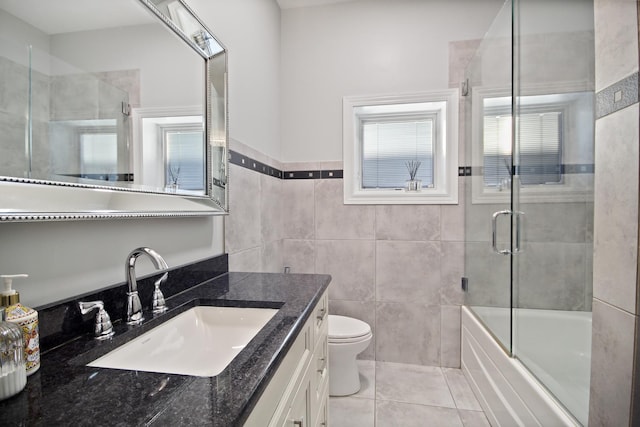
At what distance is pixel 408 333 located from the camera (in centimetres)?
243

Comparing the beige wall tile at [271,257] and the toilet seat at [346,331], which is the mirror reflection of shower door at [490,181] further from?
the beige wall tile at [271,257]

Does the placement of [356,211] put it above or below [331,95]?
below

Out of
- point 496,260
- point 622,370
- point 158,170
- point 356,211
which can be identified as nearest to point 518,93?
point 496,260

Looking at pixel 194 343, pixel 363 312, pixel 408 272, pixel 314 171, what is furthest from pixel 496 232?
pixel 194 343

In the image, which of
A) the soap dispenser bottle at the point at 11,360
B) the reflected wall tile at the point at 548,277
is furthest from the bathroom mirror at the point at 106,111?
the reflected wall tile at the point at 548,277

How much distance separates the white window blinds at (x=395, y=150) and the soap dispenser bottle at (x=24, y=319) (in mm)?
2266

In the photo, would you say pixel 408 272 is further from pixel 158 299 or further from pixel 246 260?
pixel 158 299

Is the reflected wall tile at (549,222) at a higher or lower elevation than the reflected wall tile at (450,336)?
higher

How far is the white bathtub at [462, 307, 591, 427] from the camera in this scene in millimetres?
1257

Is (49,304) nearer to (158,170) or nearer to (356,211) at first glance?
(158,170)

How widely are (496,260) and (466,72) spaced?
53.0 inches

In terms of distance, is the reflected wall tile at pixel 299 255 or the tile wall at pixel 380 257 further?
the reflected wall tile at pixel 299 255

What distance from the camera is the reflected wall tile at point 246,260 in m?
1.73

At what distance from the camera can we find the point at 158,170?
1.14m
